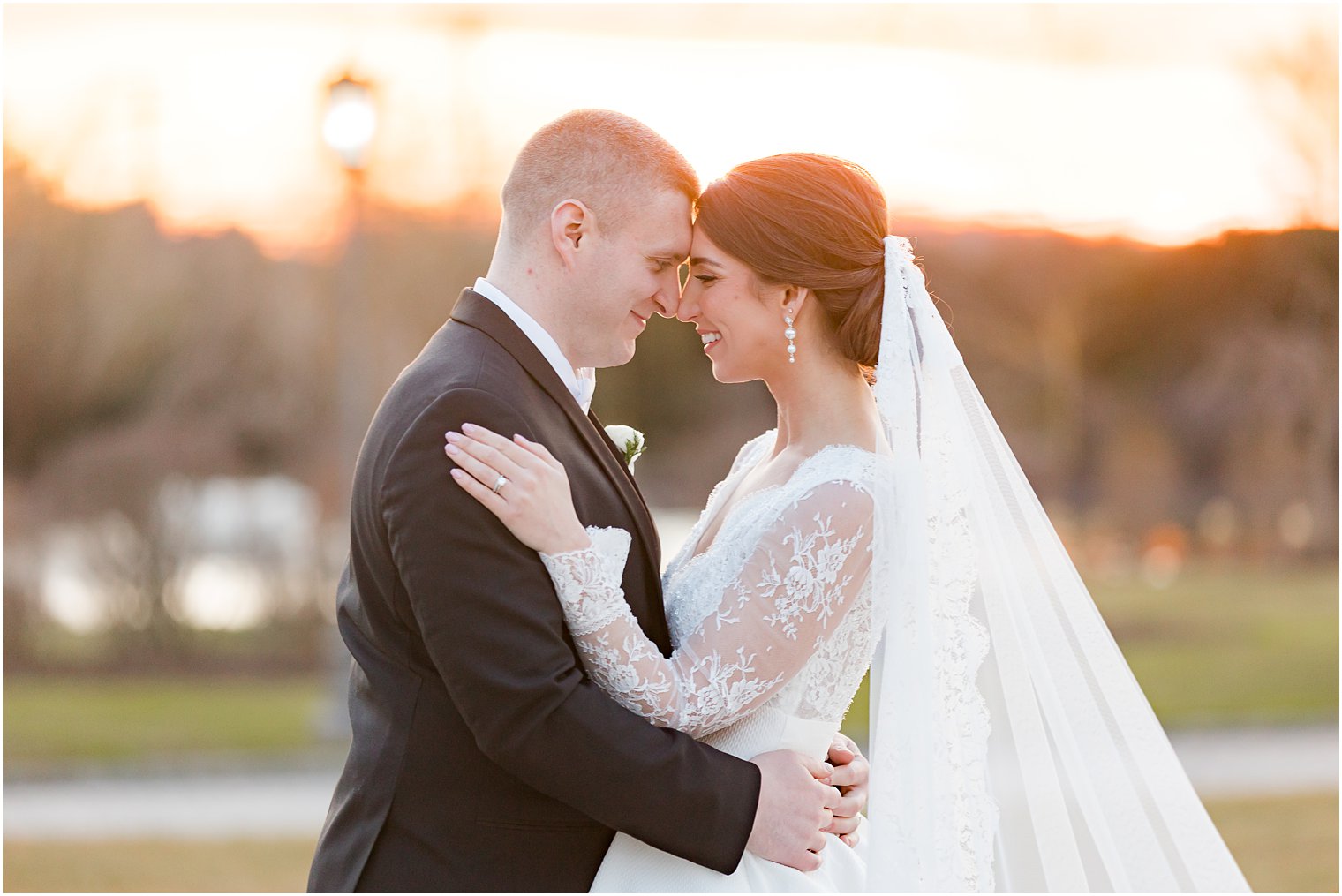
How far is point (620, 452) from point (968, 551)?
991 mm

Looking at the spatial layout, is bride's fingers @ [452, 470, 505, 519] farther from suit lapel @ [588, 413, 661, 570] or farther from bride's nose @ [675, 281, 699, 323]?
bride's nose @ [675, 281, 699, 323]

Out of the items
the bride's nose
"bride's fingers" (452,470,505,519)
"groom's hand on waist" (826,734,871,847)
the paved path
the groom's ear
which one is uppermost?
the groom's ear

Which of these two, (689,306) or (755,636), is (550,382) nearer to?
(689,306)

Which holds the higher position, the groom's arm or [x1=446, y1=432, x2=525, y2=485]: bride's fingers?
[x1=446, y1=432, x2=525, y2=485]: bride's fingers

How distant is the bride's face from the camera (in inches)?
135

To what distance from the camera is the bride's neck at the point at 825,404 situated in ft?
11.4

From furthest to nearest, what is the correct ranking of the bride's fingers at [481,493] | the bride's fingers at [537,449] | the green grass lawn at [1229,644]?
the green grass lawn at [1229,644]
the bride's fingers at [537,449]
the bride's fingers at [481,493]

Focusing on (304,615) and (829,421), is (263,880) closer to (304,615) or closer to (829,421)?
(829,421)

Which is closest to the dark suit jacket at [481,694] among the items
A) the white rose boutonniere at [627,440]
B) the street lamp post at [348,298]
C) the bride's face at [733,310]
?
the bride's face at [733,310]

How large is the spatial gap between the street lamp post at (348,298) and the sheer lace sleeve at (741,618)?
4.23 m

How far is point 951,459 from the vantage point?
10.8 feet

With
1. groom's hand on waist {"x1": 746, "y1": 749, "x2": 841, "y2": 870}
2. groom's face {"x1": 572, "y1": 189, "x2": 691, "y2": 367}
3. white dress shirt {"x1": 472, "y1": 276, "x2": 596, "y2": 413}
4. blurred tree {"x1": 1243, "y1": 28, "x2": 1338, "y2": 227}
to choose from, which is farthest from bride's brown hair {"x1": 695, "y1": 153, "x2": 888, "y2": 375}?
blurred tree {"x1": 1243, "y1": 28, "x2": 1338, "y2": 227}

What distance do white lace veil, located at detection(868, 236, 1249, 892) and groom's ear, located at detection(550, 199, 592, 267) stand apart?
80cm

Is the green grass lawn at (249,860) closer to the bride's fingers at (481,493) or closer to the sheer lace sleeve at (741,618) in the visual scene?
the sheer lace sleeve at (741,618)
